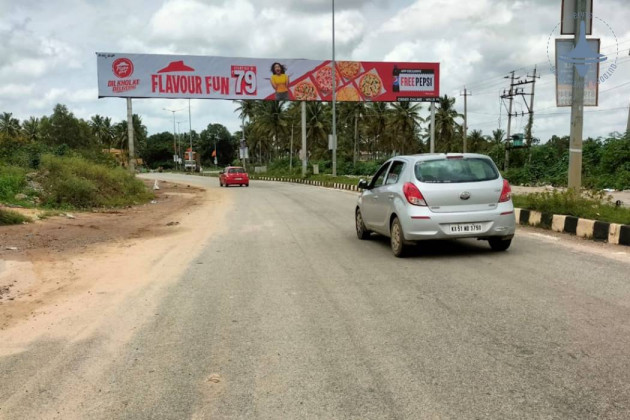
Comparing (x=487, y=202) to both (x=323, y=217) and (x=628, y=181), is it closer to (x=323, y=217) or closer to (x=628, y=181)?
(x=323, y=217)

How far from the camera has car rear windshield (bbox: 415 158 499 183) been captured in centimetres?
781

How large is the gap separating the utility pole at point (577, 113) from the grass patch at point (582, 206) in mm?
611

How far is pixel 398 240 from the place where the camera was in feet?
25.7

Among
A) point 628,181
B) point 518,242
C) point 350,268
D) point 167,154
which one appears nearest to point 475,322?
point 350,268

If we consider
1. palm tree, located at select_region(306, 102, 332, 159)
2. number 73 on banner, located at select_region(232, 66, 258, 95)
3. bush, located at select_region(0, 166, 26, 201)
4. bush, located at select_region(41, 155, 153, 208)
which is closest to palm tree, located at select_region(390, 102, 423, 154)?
palm tree, located at select_region(306, 102, 332, 159)

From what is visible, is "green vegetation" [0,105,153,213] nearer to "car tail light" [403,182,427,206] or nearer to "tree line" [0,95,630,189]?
"tree line" [0,95,630,189]

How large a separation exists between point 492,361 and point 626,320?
1661mm

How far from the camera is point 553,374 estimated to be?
3.51 meters

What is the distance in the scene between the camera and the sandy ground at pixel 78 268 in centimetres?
506

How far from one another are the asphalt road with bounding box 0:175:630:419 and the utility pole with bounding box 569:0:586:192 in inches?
214

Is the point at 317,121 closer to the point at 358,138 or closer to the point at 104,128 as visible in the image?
the point at 358,138

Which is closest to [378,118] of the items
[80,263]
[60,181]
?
[60,181]

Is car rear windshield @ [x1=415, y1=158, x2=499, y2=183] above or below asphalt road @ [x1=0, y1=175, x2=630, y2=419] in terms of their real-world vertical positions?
above

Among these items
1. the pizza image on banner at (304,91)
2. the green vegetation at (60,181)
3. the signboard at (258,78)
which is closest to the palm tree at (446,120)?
the signboard at (258,78)
